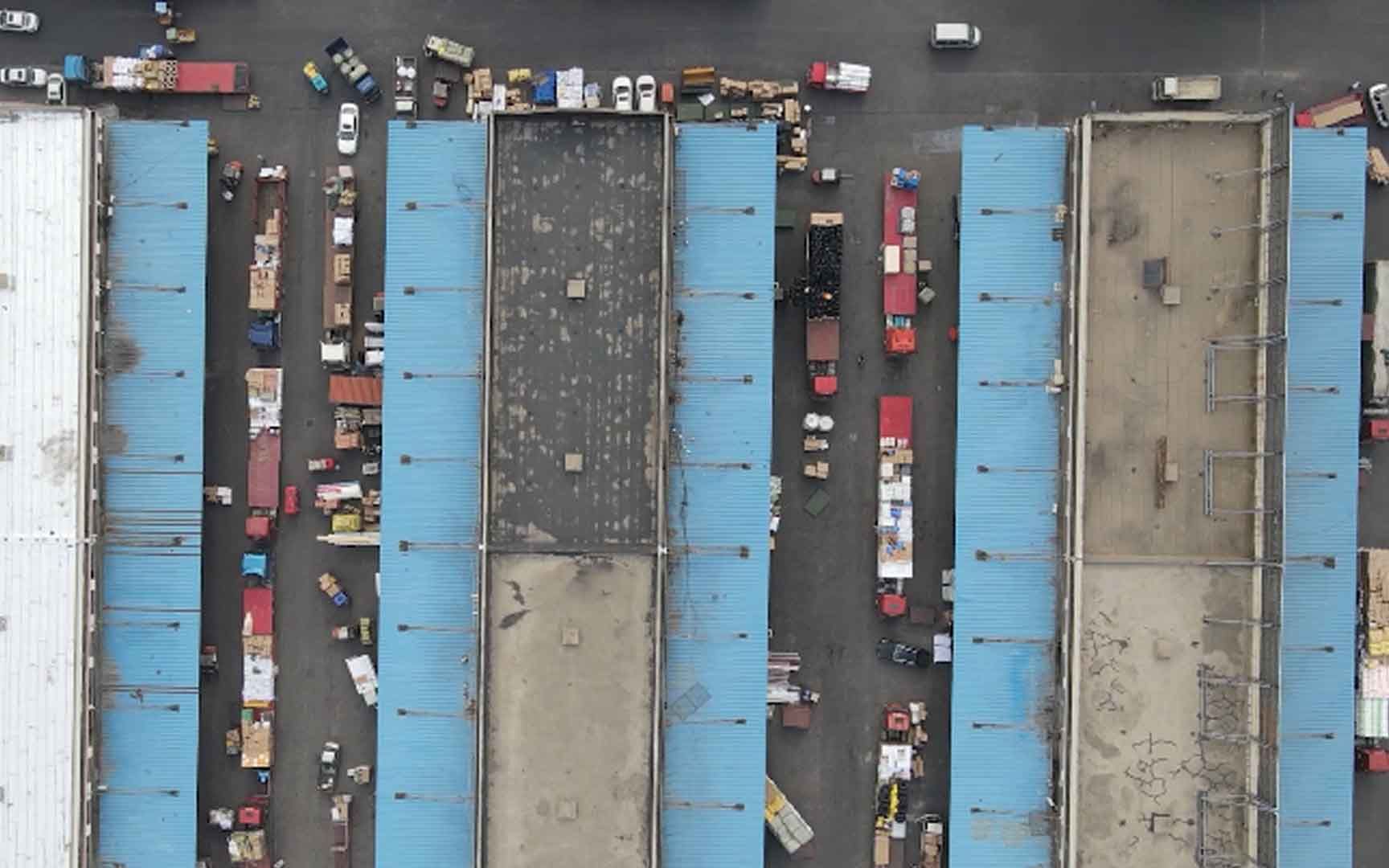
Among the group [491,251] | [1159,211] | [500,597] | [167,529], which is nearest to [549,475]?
[500,597]

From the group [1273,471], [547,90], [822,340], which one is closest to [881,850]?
[822,340]

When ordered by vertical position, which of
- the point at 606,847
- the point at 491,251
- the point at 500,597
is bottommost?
the point at 606,847

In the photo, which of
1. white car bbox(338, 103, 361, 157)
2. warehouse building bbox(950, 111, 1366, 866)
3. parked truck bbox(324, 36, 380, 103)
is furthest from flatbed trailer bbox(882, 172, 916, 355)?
white car bbox(338, 103, 361, 157)

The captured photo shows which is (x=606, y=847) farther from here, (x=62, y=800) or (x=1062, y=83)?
(x=1062, y=83)

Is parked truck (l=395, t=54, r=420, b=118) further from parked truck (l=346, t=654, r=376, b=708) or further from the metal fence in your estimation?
the metal fence

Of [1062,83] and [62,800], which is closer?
[62,800]

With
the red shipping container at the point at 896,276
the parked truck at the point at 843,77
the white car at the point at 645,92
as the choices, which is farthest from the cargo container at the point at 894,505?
the white car at the point at 645,92
